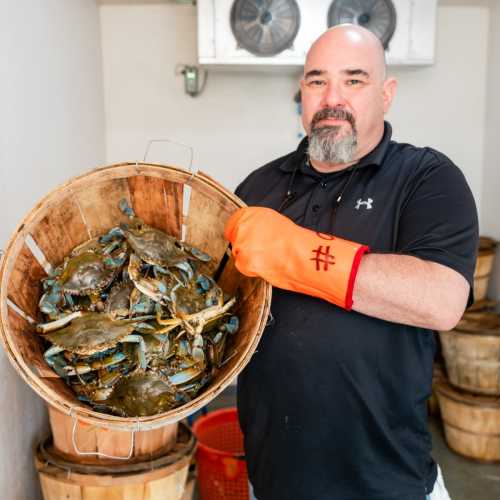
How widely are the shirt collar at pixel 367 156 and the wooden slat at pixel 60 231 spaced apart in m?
0.66

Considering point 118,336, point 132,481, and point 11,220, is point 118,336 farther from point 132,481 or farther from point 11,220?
point 11,220

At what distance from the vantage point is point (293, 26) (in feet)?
10.1

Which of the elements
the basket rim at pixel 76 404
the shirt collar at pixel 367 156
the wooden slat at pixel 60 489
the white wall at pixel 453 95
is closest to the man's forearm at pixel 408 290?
the basket rim at pixel 76 404

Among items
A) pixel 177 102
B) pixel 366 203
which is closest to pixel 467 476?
pixel 366 203

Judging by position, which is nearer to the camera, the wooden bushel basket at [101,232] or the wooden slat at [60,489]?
the wooden bushel basket at [101,232]

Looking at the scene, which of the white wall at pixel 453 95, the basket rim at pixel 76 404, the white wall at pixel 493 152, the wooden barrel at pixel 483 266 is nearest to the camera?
the basket rim at pixel 76 404

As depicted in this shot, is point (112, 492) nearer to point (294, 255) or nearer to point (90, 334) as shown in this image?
point (90, 334)

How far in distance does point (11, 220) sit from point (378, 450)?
139 cm

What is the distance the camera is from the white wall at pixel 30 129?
5.98 feet

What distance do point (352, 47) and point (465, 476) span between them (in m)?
2.45

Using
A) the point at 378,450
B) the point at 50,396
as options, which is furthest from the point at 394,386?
the point at 50,396

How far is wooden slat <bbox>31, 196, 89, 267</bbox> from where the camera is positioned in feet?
4.79

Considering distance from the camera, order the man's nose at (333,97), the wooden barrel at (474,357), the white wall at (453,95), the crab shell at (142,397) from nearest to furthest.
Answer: the crab shell at (142,397), the man's nose at (333,97), the wooden barrel at (474,357), the white wall at (453,95)

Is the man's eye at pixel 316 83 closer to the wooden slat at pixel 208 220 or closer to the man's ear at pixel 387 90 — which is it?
the man's ear at pixel 387 90
